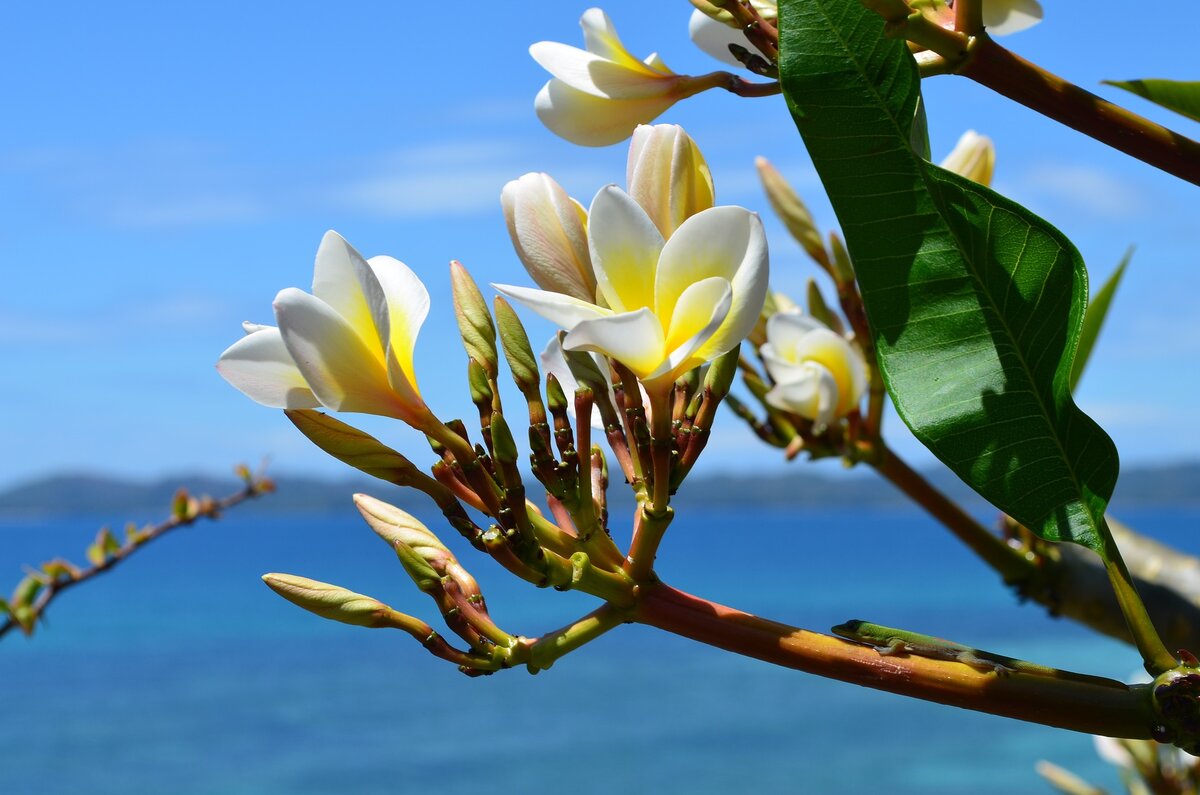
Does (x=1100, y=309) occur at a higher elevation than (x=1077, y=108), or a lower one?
higher

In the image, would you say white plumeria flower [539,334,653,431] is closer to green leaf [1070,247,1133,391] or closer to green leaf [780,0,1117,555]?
green leaf [780,0,1117,555]

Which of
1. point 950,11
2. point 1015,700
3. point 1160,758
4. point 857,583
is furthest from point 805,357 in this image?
point 857,583

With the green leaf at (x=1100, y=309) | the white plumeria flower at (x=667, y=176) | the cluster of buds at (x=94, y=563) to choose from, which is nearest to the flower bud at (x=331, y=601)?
the white plumeria flower at (x=667, y=176)

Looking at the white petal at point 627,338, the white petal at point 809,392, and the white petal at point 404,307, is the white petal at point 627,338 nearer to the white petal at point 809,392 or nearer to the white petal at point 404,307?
the white petal at point 404,307

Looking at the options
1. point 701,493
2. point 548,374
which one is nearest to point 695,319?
point 548,374

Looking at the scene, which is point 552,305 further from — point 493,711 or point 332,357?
point 493,711

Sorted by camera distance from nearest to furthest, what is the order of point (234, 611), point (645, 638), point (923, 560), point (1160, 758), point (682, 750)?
point (1160, 758), point (682, 750), point (645, 638), point (234, 611), point (923, 560)

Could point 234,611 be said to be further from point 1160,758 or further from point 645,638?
point 1160,758
